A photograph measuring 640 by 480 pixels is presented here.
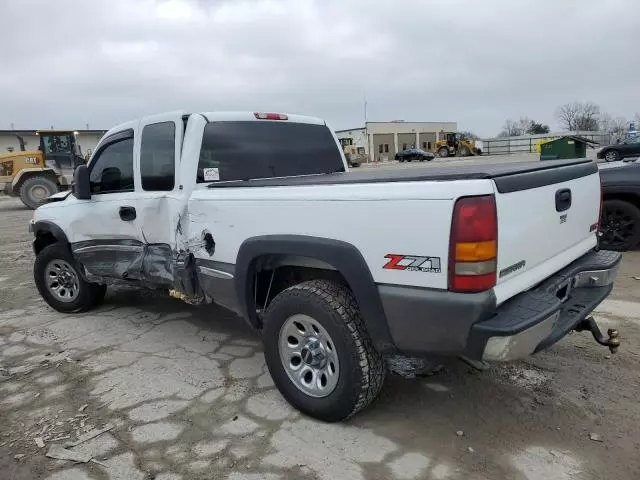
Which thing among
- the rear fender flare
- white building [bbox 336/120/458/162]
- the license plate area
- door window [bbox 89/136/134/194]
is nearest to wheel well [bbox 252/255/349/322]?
the rear fender flare

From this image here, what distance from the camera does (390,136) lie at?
72.4 metres

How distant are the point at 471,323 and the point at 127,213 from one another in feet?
10.3

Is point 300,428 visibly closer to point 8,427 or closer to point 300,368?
point 300,368

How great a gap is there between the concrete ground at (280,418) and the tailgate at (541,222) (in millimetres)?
886

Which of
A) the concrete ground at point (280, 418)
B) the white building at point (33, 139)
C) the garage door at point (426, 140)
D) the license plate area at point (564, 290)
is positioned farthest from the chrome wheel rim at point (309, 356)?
the garage door at point (426, 140)

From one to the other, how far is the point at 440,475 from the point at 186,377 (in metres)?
2.04

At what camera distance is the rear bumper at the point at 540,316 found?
2.34 m

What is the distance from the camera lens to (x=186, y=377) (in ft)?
12.4

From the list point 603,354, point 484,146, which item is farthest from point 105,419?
point 484,146

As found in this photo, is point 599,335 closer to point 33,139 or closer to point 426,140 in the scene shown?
point 33,139

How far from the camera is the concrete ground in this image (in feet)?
8.76

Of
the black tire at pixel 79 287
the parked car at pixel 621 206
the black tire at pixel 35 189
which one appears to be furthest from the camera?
the black tire at pixel 35 189

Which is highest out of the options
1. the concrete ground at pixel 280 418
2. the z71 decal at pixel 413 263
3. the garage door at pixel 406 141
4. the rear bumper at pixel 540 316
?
the garage door at pixel 406 141

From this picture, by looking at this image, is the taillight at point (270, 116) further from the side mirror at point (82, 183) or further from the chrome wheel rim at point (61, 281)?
the chrome wheel rim at point (61, 281)
